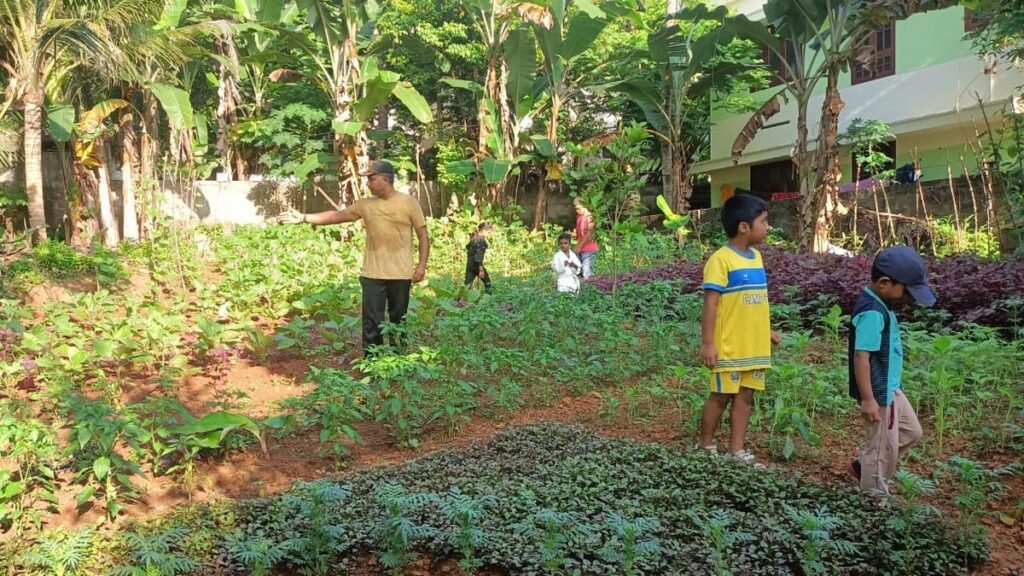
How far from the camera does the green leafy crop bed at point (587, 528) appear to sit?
2.67 metres

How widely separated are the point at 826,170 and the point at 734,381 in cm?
835

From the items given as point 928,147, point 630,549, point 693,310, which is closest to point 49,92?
point 693,310

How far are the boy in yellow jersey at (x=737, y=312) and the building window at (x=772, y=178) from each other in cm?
1750

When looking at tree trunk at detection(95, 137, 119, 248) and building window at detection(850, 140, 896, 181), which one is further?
building window at detection(850, 140, 896, 181)

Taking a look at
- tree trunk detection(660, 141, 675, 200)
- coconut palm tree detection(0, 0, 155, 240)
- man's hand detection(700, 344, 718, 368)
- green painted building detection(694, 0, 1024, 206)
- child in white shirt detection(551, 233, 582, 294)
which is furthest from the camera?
tree trunk detection(660, 141, 675, 200)

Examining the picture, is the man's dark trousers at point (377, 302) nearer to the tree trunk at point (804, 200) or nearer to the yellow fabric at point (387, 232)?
the yellow fabric at point (387, 232)

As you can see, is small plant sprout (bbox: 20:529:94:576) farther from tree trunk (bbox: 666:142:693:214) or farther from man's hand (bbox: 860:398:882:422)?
tree trunk (bbox: 666:142:693:214)

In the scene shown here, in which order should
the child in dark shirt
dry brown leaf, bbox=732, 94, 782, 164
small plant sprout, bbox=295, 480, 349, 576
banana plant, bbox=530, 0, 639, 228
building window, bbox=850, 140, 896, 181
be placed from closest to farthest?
small plant sprout, bbox=295, 480, 349, 576, the child in dark shirt, dry brown leaf, bbox=732, 94, 782, 164, banana plant, bbox=530, 0, 639, 228, building window, bbox=850, 140, 896, 181

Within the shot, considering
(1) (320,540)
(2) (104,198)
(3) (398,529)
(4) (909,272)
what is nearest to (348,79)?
(2) (104,198)

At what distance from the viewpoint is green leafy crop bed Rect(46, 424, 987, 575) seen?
8.77 ft

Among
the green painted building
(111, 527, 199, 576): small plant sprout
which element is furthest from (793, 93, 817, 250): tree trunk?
(111, 527, 199, 576): small plant sprout

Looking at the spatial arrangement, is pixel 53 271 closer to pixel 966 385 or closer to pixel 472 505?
pixel 472 505

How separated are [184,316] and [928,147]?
48.6 feet

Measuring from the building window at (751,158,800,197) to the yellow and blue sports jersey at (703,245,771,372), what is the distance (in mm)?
17535
